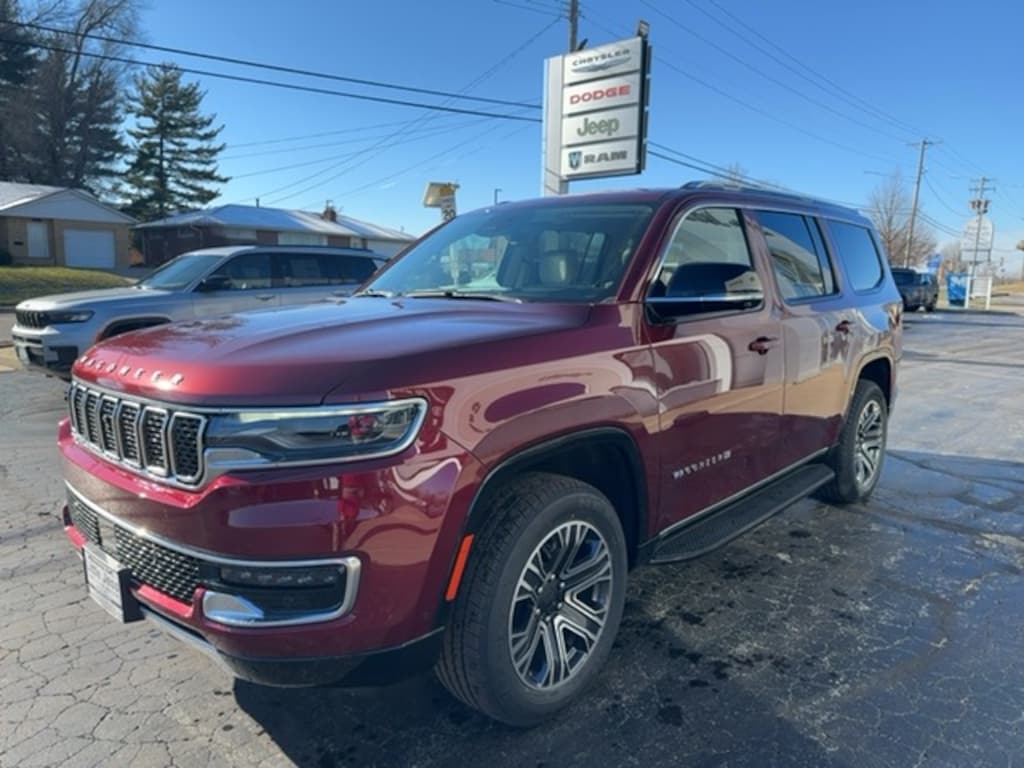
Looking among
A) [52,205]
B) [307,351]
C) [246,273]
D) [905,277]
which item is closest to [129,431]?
[307,351]

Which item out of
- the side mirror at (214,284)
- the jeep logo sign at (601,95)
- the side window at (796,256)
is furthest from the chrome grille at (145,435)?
the jeep logo sign at (601,95)

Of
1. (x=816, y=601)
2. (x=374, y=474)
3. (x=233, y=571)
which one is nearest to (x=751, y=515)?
(x=816, y=601)

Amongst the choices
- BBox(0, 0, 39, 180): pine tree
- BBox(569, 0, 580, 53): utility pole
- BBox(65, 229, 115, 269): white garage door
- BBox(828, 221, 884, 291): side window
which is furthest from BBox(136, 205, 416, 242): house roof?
BBox(828, 221, 884, 291): side window

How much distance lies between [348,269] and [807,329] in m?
8.04

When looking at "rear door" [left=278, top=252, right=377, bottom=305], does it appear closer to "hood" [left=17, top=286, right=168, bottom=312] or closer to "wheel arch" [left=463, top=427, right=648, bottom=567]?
"hood" [left=17, top=286, right=168, bottom=312]

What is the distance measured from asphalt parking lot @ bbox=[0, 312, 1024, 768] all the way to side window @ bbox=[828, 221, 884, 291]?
170cm

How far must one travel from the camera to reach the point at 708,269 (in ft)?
9.59

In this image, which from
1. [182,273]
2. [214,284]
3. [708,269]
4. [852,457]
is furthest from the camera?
[182,273]

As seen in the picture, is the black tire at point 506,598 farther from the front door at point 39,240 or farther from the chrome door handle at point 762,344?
the front door at point 39,240

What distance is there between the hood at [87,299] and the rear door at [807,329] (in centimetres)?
744

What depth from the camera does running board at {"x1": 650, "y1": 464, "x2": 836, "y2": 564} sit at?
3.03m

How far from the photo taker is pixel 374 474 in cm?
193

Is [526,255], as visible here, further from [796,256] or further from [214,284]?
[214,284]

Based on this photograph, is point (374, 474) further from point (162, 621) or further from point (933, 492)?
point (933, 492)
